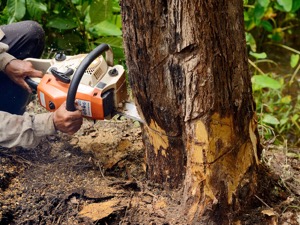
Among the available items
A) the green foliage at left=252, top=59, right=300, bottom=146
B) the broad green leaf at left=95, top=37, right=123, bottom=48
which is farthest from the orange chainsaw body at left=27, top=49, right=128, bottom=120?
the green foliage at left=252, top=59, right=300, bottom=146

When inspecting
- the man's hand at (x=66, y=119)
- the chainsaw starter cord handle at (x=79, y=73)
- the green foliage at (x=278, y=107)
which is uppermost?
the chainsaw starter cord handle at (x=79, y=73)

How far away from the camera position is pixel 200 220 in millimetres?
1939

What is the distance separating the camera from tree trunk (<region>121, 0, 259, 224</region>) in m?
1.63

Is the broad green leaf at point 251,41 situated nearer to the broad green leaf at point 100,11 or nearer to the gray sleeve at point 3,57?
the broad green leaf at point 100,11

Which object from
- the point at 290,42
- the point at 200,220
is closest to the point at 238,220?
the point at 200,220

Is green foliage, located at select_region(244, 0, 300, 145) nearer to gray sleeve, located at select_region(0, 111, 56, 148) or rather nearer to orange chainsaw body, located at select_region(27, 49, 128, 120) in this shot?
orange chainsaw body, located at select_region(27, 49, 128, 120)

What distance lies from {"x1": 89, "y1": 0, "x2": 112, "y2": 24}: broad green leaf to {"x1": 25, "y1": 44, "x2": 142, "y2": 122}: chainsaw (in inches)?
40.3

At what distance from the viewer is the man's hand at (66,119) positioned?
207cm

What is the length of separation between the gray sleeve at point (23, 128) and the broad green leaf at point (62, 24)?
1.31m

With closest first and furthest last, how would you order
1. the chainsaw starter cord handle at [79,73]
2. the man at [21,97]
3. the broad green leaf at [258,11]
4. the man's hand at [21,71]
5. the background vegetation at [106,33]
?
the chainsaw starter cord handle at [79,73]
the man at [21,97]
the man's hand at [21,71]
the background vegetation at [106,33]
the broad green leaf at [258,11]

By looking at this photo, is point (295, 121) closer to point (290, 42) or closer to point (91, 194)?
point (290, 42)

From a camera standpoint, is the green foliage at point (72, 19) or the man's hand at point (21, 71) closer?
the man's hand at point (21, 71)

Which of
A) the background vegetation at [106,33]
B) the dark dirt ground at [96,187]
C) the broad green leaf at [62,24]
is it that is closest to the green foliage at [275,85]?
the background vegetation at [106,33]

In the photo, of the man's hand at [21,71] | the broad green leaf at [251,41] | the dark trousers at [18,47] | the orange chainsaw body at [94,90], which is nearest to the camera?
the orange chainsaw body at [94,90]
